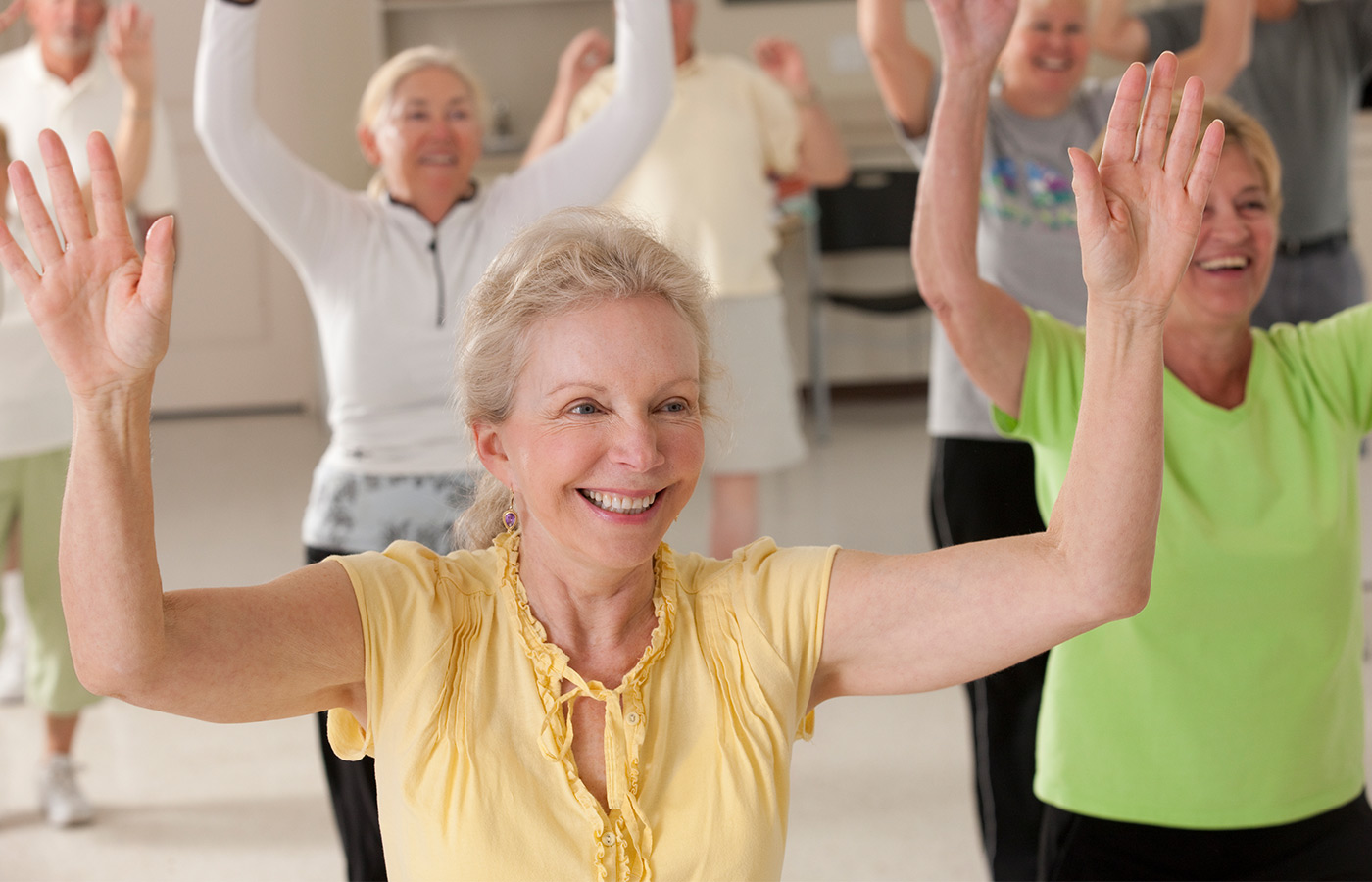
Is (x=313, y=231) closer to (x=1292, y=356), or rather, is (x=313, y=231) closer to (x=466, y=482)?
(x=466, y=482)

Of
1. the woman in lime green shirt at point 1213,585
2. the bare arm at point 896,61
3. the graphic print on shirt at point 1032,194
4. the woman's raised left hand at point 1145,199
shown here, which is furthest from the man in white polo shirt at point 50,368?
the woman's raised left hand at point 1145,199

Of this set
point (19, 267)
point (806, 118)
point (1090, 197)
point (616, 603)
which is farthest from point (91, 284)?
point (806, 118)

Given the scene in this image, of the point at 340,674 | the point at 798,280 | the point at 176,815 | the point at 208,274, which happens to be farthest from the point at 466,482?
the point at 208,274

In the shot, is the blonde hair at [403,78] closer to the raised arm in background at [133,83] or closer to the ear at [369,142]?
the ear at [369,142]

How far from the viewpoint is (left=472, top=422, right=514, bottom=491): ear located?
3.96ft

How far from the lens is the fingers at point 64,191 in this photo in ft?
3.03

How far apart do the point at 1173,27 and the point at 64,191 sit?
2.70 metres

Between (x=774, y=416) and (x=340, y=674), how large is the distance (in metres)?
2.58

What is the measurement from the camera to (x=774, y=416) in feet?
11.9

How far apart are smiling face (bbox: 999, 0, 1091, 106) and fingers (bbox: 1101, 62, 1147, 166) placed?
1262 mm

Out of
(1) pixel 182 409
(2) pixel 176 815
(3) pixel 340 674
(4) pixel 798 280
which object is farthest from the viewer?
(1) pixel 182 409

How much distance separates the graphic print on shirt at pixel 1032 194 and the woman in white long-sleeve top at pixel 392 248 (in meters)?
0.58

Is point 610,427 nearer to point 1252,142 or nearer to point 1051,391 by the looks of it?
point 1051,391

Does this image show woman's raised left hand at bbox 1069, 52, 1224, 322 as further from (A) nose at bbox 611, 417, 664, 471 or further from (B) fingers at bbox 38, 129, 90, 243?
(B) fingers at bbox 38, 129, 90, 243
